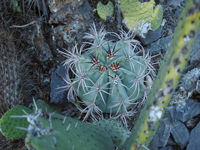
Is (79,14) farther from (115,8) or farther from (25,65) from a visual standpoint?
(25,65)

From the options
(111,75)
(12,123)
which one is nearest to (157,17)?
(111,75)

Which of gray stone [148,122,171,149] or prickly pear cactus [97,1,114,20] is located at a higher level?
prickly pear cactus [97,1,114,20]

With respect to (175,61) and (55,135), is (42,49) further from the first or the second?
(175,61)

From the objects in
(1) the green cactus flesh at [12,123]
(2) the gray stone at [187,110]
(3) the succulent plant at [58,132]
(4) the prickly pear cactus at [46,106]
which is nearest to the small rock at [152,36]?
(2) the gray stone at [187,110]

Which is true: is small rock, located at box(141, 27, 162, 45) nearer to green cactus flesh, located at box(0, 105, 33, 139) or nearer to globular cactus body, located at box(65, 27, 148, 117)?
globular cactus body, located at box(65, 27, 148, 117)

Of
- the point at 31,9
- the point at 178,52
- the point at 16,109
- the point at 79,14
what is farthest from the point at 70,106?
the point at 178,52

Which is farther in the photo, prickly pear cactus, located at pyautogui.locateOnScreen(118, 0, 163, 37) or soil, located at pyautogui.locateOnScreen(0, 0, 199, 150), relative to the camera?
prickly pear cactus, located at pyautogui.locateOnScreen(118, 0, 163, 37)

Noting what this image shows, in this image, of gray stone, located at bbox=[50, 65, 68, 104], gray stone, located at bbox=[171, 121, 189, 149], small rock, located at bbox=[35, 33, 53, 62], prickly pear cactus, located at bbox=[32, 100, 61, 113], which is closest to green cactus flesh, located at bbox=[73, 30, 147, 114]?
gray stone, located at bbox=[50, 65, 68, 104]

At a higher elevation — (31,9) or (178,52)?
(31,9)
